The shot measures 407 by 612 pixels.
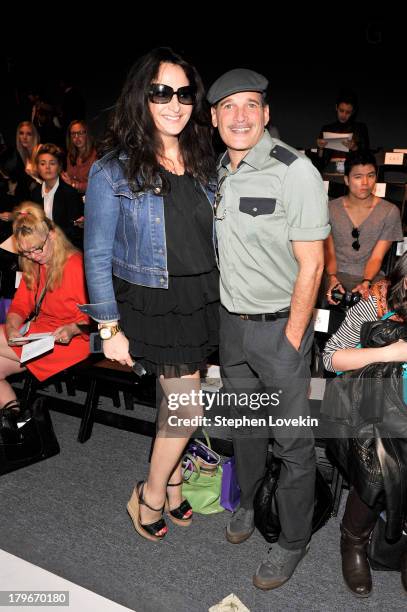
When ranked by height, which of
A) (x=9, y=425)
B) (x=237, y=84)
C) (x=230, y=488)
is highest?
(x=237, y=84)

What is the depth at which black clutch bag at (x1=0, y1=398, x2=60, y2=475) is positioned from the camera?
260 centimetres

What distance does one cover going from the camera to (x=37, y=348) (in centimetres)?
266

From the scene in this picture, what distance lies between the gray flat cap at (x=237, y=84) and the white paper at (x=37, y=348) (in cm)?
145

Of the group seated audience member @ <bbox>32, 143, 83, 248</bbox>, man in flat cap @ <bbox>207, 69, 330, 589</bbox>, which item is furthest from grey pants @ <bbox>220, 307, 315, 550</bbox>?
seated audience member @ <bbox>32, 143, 83, 248</bbox>

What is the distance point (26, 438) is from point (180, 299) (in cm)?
126

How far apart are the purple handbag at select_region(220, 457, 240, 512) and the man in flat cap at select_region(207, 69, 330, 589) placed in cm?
34

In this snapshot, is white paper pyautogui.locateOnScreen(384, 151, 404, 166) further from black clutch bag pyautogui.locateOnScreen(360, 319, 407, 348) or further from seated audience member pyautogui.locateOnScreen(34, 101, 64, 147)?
black clutch bag pyautogui.locateOnScreen(360, 319, 407, 348)

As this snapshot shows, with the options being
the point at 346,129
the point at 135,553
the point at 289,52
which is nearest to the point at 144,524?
the point at 135,553

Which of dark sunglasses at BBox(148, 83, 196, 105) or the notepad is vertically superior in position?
dark sunglasses at BBox(148, 83, 196, 105)

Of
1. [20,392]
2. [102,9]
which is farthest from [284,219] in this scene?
[102,9]

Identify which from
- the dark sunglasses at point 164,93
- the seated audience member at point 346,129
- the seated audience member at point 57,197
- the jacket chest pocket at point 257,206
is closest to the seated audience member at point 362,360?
the jacket chest pocket at point 257,206

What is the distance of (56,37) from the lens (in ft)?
32.1

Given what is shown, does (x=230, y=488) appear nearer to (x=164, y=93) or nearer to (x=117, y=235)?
(x=117, y=235)

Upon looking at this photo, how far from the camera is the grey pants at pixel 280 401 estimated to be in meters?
1.78
